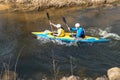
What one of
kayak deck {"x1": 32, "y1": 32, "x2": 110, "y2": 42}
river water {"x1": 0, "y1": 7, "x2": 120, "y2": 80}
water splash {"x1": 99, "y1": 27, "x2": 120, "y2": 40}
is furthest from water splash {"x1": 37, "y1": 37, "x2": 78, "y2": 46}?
water splash {"x1": 99, "y1": 27, "x2": 120, "y2": 40}

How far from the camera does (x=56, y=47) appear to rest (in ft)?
56.5

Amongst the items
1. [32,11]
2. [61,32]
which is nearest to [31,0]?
[32,11]

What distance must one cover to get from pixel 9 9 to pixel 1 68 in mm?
9014

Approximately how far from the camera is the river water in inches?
579

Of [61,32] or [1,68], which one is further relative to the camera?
[61,32]

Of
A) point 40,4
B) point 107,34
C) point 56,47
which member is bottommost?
point 56,47

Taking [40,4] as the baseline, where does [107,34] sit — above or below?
below

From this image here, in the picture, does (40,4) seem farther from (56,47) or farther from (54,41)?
(56,47)

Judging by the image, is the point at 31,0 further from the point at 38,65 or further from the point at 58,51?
the point at 38,65

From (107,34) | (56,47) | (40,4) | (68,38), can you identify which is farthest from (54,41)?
(40,4)

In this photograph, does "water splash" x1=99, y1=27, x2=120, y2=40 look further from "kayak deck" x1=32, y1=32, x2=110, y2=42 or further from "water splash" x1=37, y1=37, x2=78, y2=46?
"water splash" x1=37, y1=37, x2=78, y2=46

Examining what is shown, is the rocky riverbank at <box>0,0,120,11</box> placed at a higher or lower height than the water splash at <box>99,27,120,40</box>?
higher

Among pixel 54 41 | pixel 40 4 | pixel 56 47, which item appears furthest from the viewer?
pixel 40 4

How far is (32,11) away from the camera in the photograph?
22594 mm
